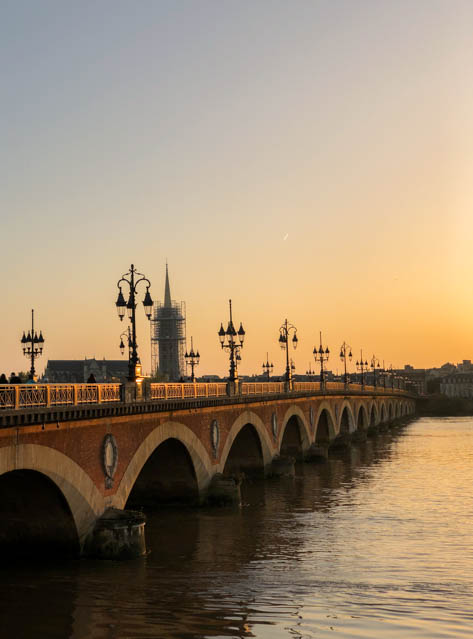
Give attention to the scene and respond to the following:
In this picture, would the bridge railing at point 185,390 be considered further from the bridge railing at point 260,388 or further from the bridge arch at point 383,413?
the bridge arch at point 383,413

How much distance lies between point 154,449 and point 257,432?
16.5 meters

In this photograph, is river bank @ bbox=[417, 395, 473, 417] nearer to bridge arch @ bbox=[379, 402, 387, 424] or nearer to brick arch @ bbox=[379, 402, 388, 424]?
brick arch @ bbox=[379, 402, 388, 424]

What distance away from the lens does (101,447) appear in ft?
84.4

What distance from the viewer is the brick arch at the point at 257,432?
39.4m

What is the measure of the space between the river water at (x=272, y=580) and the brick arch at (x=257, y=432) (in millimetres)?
2623

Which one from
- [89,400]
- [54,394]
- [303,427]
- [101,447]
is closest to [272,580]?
[101,447]

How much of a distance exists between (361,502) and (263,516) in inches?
240

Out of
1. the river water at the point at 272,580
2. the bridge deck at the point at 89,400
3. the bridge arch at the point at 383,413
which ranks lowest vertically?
the river water at the point at 272,580

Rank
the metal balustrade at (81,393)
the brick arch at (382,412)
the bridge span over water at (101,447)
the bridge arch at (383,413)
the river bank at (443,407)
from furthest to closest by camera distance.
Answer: the river bank at (443,407) < the bridge arch at (383,413) < the brick arch at (382,412) < the bridge span over water at (101,447) < the metal balustrade at (81,393)

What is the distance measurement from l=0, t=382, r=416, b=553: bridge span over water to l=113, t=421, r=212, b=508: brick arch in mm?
39

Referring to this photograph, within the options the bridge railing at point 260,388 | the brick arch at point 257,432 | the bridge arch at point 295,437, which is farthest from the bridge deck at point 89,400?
the bridge arch at point 295,437

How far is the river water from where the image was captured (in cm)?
1880

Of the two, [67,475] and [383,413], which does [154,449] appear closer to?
[67,475]

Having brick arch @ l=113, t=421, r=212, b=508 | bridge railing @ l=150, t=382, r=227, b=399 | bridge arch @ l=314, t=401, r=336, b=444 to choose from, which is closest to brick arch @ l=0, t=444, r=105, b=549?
brick arch @ l=113, t=421, r=212, b=508
